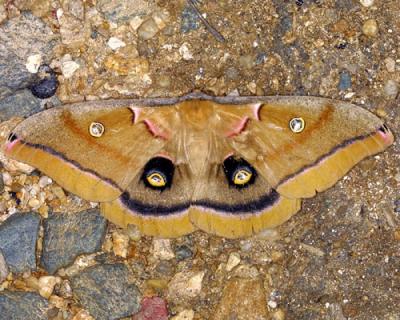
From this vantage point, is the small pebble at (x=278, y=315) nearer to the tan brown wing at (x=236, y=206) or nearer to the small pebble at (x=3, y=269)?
the tan brown wing at (x=236, y=206)

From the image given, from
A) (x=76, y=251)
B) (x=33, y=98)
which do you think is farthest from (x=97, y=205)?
(x=33, y=98)

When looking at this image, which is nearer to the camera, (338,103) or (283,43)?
(338,103)

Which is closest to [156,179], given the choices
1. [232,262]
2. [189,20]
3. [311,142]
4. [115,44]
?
[232,262]

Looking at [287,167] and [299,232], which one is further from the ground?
[287,167]

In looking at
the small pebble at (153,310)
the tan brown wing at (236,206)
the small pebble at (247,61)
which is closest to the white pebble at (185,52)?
the small pebble at (247,61)

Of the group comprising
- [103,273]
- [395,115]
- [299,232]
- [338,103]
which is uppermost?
[338,103]

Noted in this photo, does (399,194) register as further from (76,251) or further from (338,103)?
(76,251)
